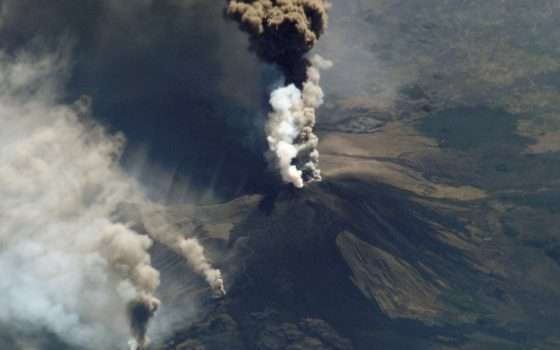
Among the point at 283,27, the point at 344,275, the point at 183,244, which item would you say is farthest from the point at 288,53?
the point at 344,275

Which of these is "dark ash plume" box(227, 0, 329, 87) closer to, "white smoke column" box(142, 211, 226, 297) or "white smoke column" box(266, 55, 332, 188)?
"white smoke column" box(266, 55, 332, 188)

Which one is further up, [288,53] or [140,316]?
[288,53]

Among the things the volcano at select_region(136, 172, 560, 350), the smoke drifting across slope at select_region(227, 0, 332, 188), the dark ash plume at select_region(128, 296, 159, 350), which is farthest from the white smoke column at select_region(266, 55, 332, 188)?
the dark ash plume at select_region(128, 296, 159, 350)

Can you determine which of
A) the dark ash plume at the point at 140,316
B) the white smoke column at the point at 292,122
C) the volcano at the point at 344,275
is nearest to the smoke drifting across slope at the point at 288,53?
the white smoke column at the point at 292,122

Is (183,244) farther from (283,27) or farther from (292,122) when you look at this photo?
(283,27)

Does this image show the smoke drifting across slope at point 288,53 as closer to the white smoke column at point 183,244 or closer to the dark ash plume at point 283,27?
the dark ash plume at point 283,27

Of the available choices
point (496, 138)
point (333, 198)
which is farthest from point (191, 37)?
point (496, 138)
